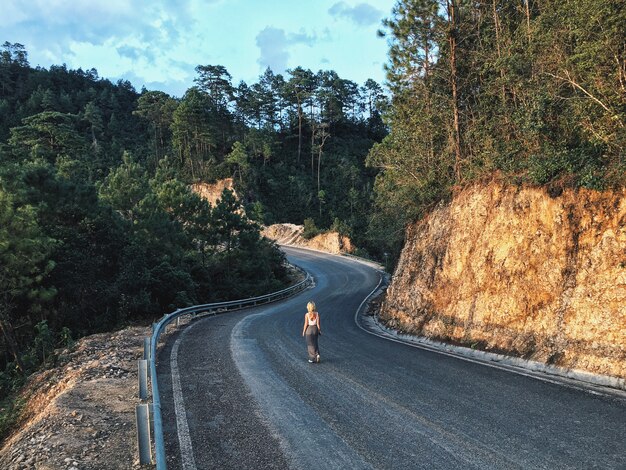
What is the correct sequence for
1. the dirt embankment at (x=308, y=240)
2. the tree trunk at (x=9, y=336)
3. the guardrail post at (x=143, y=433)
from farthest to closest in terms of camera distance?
1. the dirt embankment at (x=308, y=240)
2. the tree trunk at (x=9, y=336)
3. the guardrail post at (x=143, y=433)

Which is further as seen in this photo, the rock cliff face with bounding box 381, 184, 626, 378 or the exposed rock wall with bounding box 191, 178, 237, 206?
the exposed rock wall with bounding box 191, 178, 237, 206

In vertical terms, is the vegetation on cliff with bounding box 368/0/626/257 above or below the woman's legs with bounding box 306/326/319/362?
above

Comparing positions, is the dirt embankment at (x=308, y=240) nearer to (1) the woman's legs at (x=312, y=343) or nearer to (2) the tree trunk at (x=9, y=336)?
(2) the tree trunk at (x=9, y=336)

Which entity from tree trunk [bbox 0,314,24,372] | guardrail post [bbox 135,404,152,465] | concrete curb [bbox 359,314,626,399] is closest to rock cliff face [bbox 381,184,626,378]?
concrete curb [bbox 359,314,626,399]

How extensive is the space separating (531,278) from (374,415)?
7.16m

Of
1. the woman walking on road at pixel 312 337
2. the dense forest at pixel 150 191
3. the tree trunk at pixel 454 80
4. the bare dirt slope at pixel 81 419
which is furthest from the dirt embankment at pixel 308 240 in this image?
the bare dirt slope at pixel 81 419

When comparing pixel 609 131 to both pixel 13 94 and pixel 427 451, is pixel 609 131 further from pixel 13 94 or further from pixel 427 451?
pixel 13 94

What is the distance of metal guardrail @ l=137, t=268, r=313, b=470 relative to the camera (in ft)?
14.5

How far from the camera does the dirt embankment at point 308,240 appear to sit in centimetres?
6044

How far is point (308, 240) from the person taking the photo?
6512cm

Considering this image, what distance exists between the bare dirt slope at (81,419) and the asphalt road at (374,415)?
0.67m

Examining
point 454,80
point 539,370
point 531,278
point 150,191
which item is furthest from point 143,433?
point 150,191

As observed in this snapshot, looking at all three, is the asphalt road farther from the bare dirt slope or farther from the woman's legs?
the bare dirt slope

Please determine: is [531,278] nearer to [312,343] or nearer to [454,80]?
[312,343]
